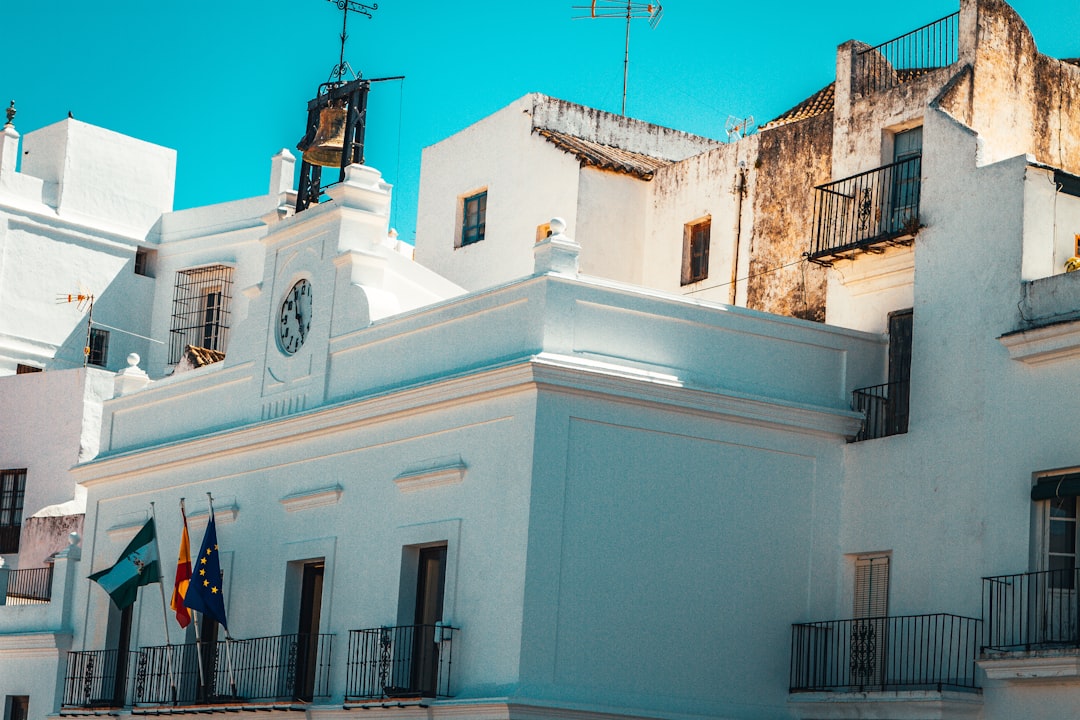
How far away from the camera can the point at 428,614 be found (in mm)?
19250

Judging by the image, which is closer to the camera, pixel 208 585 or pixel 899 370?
pixel 899 370

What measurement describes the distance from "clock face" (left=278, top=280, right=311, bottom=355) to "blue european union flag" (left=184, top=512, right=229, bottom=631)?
252cm

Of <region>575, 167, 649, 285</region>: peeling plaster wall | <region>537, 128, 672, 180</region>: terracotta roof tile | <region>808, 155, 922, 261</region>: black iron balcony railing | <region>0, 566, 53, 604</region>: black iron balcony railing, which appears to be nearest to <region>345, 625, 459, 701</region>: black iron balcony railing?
<region>808, 155, 922, 261</region>: black iron balcony railing

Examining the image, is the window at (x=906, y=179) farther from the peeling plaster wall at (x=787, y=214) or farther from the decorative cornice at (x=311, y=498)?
the decorative cornice at (x=311, y=498)

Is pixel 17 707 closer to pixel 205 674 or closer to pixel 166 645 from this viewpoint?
pixel 166 645

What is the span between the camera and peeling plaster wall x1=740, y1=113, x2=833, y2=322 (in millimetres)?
23906

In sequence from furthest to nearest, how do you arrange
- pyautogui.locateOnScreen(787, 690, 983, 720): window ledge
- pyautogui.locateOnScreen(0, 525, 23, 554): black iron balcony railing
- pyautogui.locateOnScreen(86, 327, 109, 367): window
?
1. pyautogui.locateOnScreen(86, 327, 109, 367): window
2. pyautogui.locateOnScreen(0, 525, 23, 554): black iron balcony railing
3. pyautogui.locateOnScreen(787, 690, 983, 720): window ledge

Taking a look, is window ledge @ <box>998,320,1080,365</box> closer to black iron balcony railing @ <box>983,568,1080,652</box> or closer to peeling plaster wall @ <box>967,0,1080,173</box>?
black iron balcony railing @ <box>983,568,1080,652</box>

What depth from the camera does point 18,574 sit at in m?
30.8

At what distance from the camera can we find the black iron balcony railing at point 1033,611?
16.8 meters

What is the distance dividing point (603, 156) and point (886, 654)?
1134 centimetres

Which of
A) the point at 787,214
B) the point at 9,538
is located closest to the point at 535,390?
the point at 787,214

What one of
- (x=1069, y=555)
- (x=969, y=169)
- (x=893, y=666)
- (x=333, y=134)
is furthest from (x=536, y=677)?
(x=333, y=134)

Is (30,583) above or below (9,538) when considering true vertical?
below
